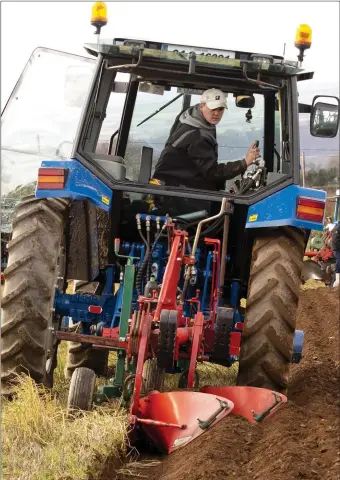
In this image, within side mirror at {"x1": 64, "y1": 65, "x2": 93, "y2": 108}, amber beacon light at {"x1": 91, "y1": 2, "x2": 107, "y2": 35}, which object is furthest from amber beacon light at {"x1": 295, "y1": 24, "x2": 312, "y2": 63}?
side mirror at {"x1": 64, "y1": 65, "x2": 93, "y2": 108}

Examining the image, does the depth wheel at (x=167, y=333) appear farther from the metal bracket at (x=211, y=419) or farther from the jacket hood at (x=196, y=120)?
the jacket hood at (x=196, y=120)

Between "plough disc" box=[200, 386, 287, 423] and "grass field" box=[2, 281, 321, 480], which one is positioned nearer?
"grass field" box=[2, 281, 321, 480]

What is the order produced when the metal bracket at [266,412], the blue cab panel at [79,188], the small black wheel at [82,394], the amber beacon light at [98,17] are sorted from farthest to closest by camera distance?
the amber beacon light at [98,17]
the blue cab panel at [79,188]
the small black wheel at [82,394]
the metal bracket at [266,412]

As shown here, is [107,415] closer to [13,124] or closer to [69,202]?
[69,202]

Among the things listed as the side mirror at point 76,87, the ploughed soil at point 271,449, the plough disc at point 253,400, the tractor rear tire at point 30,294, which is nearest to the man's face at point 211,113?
the side mirror at point 76,87

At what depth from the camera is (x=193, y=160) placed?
22.6 feet

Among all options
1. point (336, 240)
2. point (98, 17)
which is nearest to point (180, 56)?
point (98, 17)

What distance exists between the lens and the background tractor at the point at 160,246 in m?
5.46

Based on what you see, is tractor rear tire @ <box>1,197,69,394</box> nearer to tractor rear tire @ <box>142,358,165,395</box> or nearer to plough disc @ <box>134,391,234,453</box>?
tractor rear tire @ <box>142,358,165,395</box>

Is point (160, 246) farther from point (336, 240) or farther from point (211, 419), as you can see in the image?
point (336, 240)

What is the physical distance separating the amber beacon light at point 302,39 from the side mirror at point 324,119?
501mm

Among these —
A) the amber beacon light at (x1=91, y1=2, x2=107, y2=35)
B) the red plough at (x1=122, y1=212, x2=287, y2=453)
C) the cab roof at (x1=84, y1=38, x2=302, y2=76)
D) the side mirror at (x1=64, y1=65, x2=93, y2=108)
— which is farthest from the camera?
the side mirror at (x1=64, y1=65, x2=93, y2=108)

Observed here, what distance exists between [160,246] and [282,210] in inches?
34.9

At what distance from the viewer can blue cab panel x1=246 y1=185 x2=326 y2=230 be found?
6031mm
